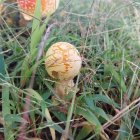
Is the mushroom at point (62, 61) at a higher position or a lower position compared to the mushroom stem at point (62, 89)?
higher

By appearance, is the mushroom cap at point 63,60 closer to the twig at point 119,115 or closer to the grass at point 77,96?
the grass at point 77,96

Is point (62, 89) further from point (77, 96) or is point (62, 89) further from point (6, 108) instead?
point (6, 108)

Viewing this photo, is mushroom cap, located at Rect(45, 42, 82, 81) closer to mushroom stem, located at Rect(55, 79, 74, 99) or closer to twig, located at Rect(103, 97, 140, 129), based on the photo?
mushroom stem, located at Rect(55, 79, 74, 99)

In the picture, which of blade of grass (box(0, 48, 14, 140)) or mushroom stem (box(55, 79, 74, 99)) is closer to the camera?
blade of grass (box(0, 48, 14, 140))

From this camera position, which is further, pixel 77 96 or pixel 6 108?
pixel 77 96

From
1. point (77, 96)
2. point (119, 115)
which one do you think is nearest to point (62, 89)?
point (77, 96)

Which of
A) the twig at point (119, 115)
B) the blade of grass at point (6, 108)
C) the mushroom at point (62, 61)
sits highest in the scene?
the mushroom at point (62, 61)

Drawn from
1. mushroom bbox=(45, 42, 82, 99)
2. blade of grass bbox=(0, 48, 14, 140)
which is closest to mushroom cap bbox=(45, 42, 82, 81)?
mushroom bbox=(45, 42, 82, 99)

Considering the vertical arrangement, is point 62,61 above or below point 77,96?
above

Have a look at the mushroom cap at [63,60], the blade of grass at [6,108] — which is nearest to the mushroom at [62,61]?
the mushroom cap at [63,60]

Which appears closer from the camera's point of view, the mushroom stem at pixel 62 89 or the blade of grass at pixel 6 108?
the blade of grass at pixel 6 108

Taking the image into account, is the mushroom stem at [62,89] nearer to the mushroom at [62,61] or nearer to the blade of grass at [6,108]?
the mushroom at [62,61]
